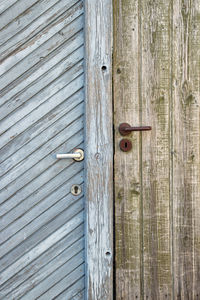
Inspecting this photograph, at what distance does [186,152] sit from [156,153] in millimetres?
185

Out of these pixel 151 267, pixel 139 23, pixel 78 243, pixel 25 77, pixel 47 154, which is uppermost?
pixel 139 23

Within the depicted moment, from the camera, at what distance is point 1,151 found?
186 centimetres

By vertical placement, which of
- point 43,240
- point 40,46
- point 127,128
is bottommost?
point 43,240

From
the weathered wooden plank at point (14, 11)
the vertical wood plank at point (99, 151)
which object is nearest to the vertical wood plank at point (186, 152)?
the vertical wood plank at point (99, 151)

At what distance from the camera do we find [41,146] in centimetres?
187

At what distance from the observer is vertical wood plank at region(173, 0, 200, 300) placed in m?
1.91

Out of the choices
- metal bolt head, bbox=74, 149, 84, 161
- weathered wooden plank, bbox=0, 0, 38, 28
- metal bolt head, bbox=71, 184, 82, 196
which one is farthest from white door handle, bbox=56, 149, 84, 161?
weathered wooden plank, bbox=0, 0, 38, 28

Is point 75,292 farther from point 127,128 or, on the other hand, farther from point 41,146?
point 127,128

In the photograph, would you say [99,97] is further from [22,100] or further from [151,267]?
[151,267]

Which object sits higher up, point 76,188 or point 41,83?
point 41,83

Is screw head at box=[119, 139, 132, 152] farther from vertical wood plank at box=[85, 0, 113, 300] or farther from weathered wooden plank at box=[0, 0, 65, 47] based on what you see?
weathered wooden plank at box=[0, 0, 65, 47]

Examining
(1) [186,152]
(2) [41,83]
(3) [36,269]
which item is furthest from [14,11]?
(3) [36,269]

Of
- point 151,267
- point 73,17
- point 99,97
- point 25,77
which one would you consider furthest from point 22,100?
point 151,267

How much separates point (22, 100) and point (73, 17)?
560 millimetres
